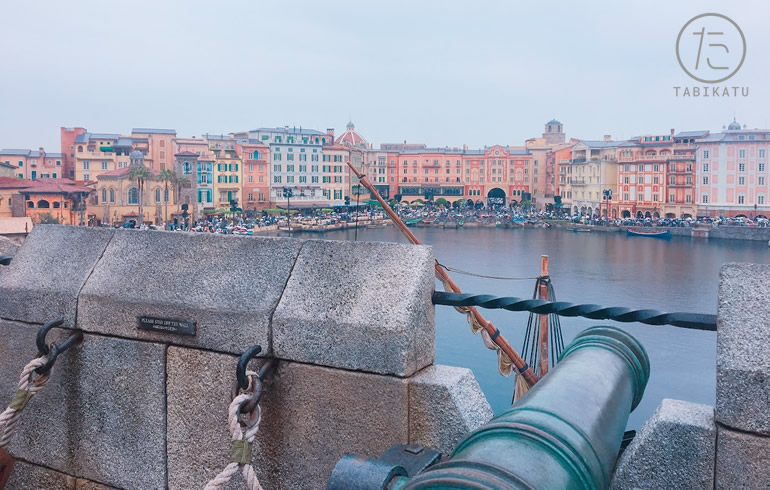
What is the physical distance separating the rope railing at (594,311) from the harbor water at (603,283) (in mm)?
264

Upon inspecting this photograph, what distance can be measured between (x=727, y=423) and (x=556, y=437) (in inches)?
20.2

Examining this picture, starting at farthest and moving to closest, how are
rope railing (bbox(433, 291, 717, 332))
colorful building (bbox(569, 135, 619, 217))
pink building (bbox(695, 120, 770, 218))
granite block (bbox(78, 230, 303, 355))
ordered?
colorful building (bbox(569, 135, 619, 217))
pink building (bbox(695, 120, 770, 218))
granite block (bbox(78, 230, 303, 355))
rope railing (bbox(433, 291, 717, 332))

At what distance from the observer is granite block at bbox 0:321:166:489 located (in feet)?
7.71

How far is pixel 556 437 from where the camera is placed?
1.26 meters

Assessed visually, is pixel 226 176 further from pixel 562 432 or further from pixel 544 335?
pixel 562 432

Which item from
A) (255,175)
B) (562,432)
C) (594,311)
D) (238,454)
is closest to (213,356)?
(238,454)

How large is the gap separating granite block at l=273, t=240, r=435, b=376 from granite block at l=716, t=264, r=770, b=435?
73cm

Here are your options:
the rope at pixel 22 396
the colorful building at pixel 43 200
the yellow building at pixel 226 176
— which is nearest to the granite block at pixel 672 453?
the rope at pixel 22 396

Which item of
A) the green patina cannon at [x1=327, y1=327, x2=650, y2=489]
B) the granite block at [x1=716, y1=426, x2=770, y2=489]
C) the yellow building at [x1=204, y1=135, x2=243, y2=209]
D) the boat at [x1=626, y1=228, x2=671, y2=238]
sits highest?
the yellow building at [x1=204, y1=135, x2=243, y2=209]

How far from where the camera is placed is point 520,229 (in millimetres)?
91125

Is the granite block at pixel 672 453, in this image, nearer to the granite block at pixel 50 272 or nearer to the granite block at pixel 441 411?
the granite block at pixel 441 411

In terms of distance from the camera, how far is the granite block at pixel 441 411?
6.22ft

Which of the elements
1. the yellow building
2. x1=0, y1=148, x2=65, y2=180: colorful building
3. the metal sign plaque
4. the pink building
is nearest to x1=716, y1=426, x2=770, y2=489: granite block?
the metal sign plaque

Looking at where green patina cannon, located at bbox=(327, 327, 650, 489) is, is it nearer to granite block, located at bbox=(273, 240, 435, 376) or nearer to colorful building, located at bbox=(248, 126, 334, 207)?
granite block, located at bbox=(273, 240, 435, 376)
